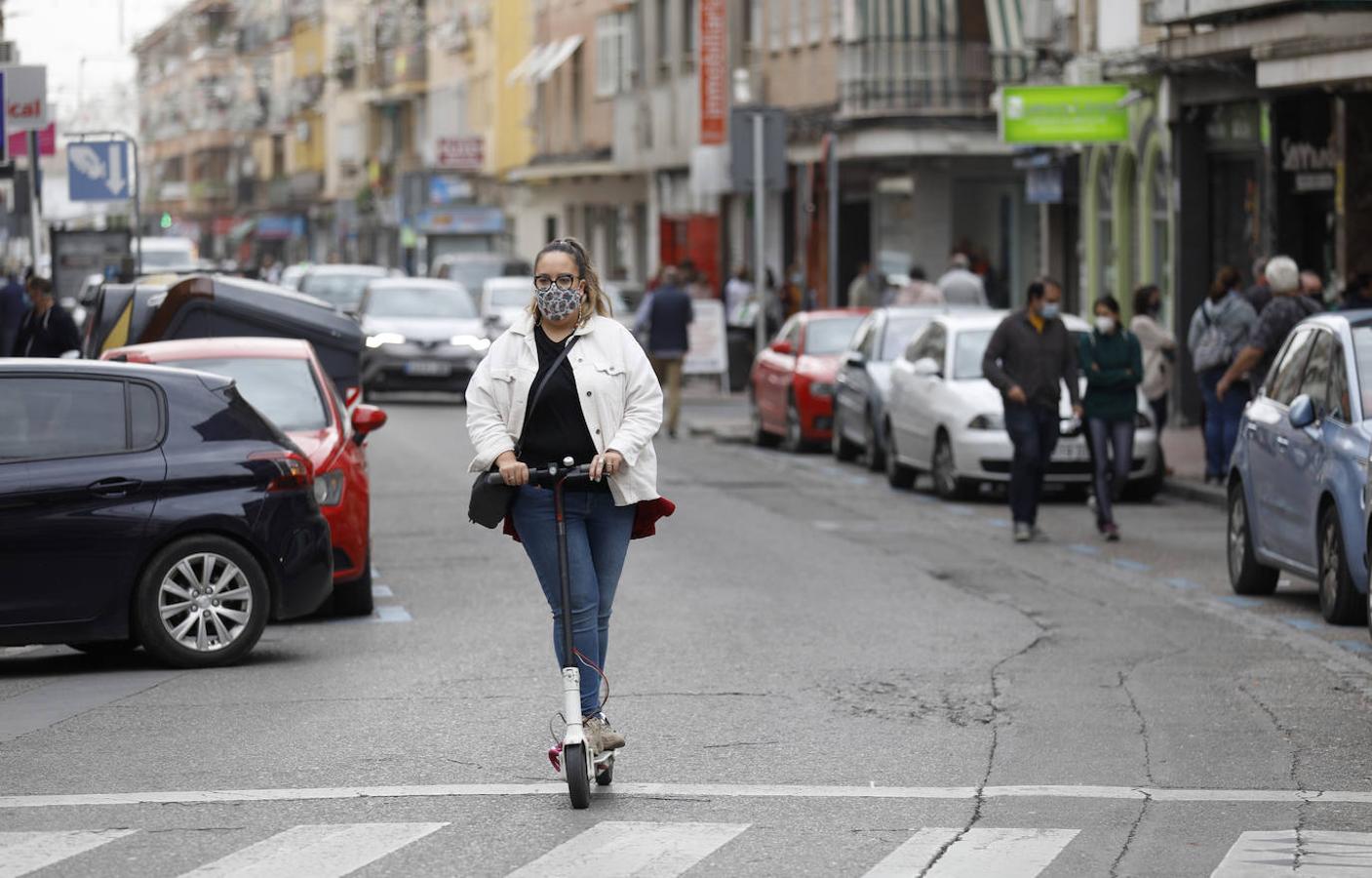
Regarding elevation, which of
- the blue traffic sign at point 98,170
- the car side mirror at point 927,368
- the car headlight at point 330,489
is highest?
the blue traffic sign at point 98,170

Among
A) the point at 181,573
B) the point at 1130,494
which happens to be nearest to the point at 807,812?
the point at 181,573

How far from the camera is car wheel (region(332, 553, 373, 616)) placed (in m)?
14.7

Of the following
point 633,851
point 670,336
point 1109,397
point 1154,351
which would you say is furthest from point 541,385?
point 670,336

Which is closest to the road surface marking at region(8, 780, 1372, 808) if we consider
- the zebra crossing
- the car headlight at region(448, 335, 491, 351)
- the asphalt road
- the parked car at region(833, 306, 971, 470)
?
the asphalt road

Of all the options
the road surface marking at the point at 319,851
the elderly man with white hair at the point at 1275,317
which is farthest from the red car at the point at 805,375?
the road surface marking at the point at 319,851

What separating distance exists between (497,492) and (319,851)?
128cm

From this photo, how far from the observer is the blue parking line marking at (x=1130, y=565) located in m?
17.7

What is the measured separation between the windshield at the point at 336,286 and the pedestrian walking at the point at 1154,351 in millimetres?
22994

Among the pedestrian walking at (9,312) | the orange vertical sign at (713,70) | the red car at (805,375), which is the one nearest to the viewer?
the pedestrian walking at (9,312)

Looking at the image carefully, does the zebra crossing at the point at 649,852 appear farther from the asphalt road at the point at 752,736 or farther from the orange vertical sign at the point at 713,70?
the orange vertical sign at the point at 713,70

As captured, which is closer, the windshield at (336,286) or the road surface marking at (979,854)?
the road surface marking at (979,854)

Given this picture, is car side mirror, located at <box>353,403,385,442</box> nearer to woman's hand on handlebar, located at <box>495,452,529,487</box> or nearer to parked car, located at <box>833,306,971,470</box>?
woman's hand on handlebar, located at <box>495,452,529,487</box>

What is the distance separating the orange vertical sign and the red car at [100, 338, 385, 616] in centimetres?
3486

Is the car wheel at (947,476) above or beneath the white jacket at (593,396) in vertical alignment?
beneath
